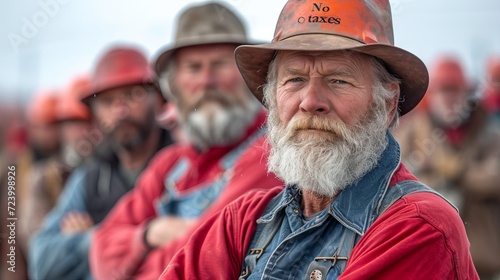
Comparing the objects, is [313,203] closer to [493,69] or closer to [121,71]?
[121,71]

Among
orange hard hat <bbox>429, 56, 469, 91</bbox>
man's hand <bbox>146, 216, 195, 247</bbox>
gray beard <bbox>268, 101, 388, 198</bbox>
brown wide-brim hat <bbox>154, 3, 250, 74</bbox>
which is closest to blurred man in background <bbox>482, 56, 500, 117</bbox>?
orange hard hat <bbox>429, 56, 469, 91</bbox>

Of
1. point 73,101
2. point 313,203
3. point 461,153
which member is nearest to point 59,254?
point 461,153

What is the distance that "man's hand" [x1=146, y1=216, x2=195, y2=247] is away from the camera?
530 cm

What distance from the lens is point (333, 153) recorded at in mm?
3273

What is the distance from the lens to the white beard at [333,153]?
10.7 ft

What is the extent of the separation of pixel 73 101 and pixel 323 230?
6858mm

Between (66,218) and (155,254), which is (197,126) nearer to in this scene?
(155,254)

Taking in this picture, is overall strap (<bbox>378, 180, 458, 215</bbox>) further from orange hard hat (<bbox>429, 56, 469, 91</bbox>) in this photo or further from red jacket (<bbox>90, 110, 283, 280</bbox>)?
orange hard hat (<bbox>429, 56, 469, 91</bbox>)

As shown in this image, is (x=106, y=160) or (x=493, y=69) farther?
(x=493, y=69)

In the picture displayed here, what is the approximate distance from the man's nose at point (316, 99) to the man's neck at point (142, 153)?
13.8ft

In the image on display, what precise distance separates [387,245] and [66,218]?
4338 mm

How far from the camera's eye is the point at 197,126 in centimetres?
593

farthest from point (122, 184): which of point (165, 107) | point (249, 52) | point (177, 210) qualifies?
point (249, 52)

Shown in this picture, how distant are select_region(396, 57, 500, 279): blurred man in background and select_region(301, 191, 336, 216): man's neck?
3601mm
